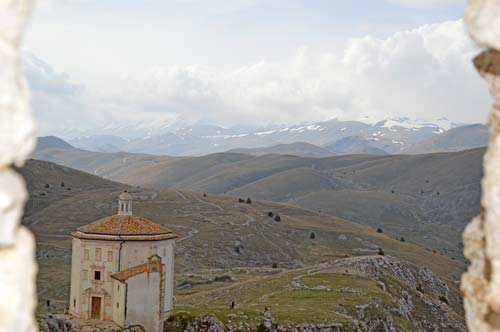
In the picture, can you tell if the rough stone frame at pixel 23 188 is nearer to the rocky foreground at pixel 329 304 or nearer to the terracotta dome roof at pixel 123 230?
the rocky foreground at pixel 329 304

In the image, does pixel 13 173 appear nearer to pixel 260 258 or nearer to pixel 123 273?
pixel 123 273

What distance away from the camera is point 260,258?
126 metres

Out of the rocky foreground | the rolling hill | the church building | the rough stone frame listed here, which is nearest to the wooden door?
the church building

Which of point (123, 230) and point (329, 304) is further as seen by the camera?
point (329, 304)

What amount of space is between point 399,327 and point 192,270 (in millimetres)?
49183

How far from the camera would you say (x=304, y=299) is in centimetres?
6769

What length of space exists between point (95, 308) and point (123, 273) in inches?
185

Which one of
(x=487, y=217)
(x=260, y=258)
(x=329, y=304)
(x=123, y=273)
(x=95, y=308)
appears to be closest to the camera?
(x=487, y=217)

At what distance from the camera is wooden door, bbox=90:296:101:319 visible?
53.4 metres

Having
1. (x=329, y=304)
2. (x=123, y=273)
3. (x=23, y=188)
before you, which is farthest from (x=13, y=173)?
(x=329, y=304)

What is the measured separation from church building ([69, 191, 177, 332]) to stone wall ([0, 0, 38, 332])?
45.7 meters

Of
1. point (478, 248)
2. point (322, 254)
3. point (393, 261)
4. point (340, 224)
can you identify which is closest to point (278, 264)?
point (322, 254)

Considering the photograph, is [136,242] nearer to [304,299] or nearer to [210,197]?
[304,299]

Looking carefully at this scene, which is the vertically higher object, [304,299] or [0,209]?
[0,209]
